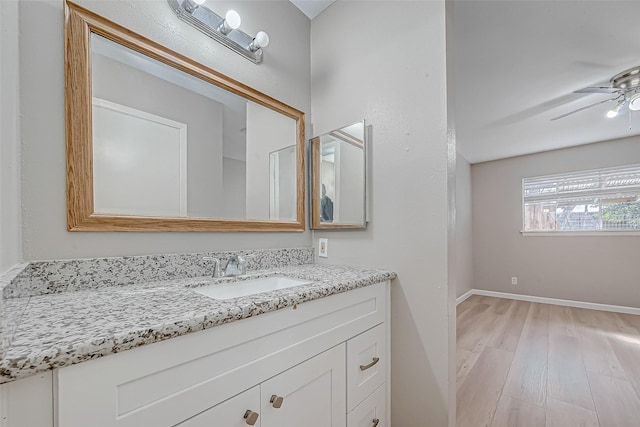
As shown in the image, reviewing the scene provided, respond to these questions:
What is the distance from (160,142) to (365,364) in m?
1.27

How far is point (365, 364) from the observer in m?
1.16

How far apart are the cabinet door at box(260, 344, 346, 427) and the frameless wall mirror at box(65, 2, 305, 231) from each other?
716 millimetres

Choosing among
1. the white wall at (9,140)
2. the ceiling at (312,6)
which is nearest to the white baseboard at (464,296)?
the ceiling at (312,6)

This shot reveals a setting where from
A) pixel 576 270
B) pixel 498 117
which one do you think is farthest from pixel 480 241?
pixel 498 117

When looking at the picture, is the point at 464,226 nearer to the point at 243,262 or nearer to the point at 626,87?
the point at 626,87

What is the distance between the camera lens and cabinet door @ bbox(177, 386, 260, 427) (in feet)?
2.08

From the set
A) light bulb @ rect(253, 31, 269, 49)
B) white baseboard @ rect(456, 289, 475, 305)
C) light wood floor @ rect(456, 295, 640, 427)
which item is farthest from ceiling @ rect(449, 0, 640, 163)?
white baseboard @ rect(456, 289, 475, 305)

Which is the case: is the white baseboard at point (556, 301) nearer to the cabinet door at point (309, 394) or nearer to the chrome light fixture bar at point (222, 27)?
the cabinet door at point (309, 394)

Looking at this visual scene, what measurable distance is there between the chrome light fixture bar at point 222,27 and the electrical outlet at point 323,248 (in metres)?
1.07

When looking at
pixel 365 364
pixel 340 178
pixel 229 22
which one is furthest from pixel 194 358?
pixel 229 22

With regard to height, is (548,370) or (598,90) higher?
(598,90)

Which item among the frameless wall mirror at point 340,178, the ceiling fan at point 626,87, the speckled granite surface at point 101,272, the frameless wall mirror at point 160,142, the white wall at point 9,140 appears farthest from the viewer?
the ceiling fan at point 626,87

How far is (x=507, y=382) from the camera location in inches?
77.7

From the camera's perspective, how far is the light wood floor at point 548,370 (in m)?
1.64
